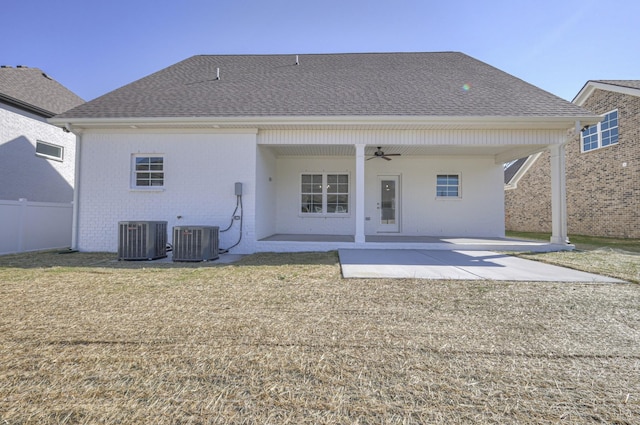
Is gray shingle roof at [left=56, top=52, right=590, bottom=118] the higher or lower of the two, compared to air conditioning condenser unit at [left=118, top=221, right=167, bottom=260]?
higher

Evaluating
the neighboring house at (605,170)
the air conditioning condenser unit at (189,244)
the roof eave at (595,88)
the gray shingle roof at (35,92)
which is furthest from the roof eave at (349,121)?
the roof eave at (595,88)

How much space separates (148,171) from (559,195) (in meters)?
11.3

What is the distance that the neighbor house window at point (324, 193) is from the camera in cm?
1130

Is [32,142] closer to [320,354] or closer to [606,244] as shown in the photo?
[320,354]

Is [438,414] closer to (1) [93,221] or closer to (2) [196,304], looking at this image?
(2) [196,304]

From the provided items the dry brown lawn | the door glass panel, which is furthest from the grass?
the dry brown lawn

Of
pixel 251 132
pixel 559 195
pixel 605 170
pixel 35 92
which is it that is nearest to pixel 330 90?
pixel 251 132

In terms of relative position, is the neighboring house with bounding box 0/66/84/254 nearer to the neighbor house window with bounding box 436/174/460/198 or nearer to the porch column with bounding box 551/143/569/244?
the neighbor house window with bounding box 436/174/460/198

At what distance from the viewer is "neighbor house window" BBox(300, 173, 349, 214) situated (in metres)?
11.3

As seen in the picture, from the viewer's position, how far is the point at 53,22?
31.7ft

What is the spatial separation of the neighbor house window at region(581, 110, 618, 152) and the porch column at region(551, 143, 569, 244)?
789 centimetres

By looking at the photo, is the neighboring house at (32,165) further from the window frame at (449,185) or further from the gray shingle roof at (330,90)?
the window frame at (449,185)

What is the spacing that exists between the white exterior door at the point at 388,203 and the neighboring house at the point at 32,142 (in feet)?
37.6

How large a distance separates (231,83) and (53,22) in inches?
235
